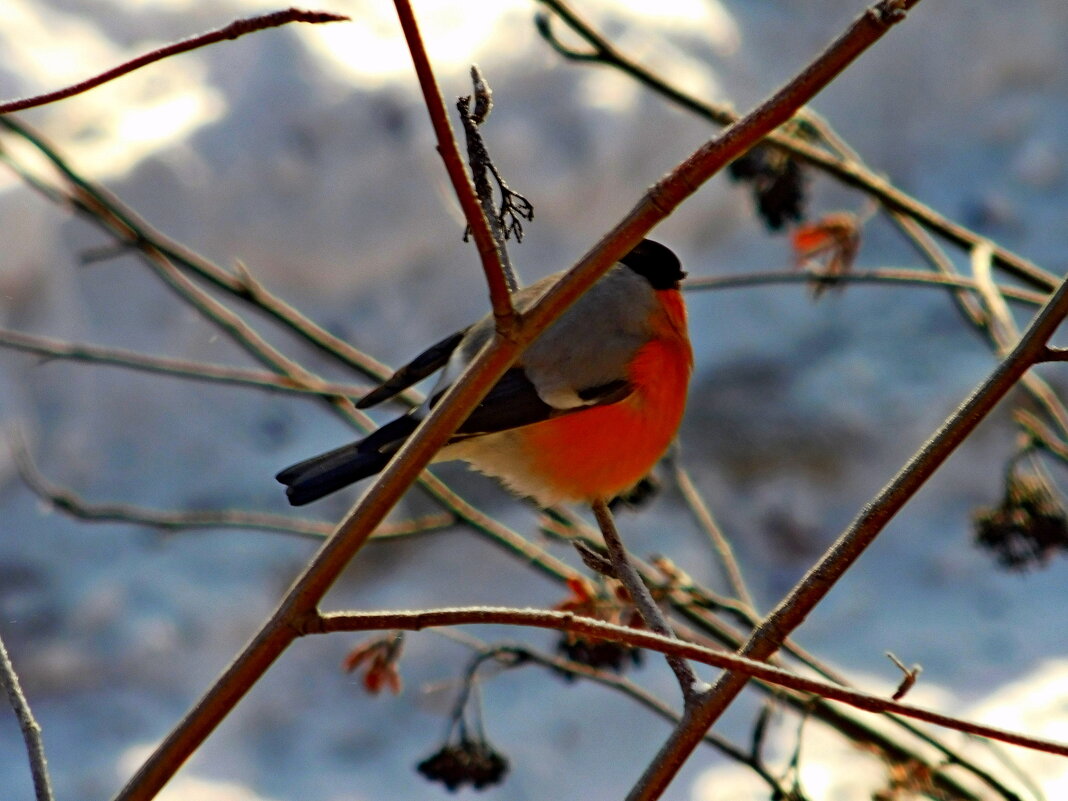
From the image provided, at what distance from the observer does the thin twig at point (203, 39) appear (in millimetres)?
597

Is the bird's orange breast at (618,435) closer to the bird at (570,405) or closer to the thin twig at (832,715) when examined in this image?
the bird at (570,405)

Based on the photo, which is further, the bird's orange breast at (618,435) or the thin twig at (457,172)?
the bird's orange breast at (618,435)

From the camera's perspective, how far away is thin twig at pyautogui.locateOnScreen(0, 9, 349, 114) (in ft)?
1.96

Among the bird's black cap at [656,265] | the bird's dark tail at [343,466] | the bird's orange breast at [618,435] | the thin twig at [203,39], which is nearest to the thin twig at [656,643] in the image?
the thin twig at [203,39]

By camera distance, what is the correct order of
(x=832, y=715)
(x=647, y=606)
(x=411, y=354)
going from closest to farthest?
1. (x=647, y=606)
2. (x=832, y=715)
3. (x=411, y=354)

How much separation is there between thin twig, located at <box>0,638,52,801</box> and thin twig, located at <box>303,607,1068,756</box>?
0.76ft

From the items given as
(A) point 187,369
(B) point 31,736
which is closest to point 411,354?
(A) point 187,369

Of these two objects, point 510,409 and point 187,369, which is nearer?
point 187,369

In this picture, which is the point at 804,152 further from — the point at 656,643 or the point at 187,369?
the point at 656,643

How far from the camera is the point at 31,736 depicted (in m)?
0.77

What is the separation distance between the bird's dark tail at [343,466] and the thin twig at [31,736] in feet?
2.46

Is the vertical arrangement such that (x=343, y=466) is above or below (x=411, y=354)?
below

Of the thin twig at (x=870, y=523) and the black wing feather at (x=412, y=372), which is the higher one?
the black wing feather at (x=412, y=372)

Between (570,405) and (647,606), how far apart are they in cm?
81
